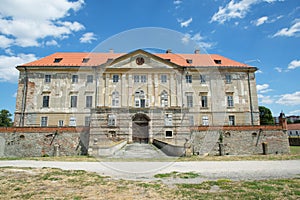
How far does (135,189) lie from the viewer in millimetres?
6070

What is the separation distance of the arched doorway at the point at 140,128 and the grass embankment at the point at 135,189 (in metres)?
12.9

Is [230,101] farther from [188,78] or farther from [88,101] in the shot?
[88,101]

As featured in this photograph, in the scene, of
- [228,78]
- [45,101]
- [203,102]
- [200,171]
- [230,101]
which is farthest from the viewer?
[228,78]

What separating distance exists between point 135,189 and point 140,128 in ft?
54.2

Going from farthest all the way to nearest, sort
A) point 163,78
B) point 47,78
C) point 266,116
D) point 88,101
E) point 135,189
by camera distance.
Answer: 1. point 266,116
2. point 47,78
3. point 163,78
4. point 88,101
5. point 135,189

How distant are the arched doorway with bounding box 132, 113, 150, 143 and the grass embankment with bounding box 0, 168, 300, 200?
1295 cm

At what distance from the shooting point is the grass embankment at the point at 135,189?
17.6 feet

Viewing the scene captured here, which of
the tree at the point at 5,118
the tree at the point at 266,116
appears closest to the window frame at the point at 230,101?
the tree at the point at 266,116

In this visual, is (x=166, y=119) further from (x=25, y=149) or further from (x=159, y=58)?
(x=25, y=149)

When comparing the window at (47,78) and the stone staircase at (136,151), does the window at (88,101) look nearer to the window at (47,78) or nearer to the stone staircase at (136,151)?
the window at (47,78)

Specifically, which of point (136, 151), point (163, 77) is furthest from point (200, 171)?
point (163, 77)

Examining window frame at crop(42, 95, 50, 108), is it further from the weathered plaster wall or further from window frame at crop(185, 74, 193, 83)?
window frame at crop(185, 74, 193, 83)

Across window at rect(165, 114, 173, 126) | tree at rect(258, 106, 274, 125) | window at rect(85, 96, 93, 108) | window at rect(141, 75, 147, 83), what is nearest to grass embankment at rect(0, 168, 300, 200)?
window at rect(165, 114, 173, 126)

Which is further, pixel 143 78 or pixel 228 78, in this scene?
pixel 228 78
